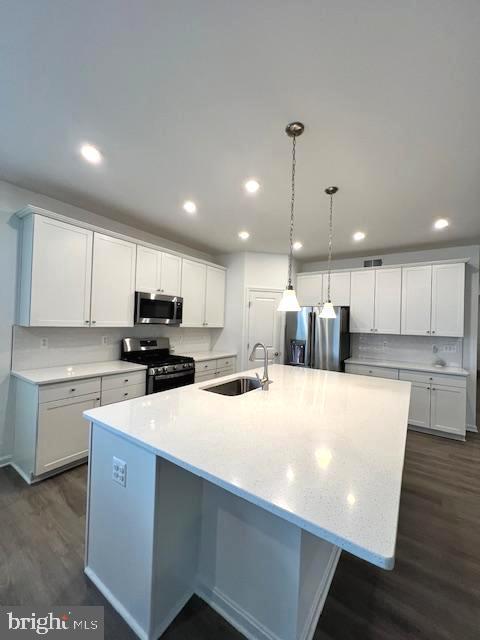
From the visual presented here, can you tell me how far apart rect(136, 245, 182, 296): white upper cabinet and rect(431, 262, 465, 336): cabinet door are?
11.9 ft

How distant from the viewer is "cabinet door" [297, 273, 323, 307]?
4633 mm

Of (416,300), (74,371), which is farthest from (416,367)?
(74,371)

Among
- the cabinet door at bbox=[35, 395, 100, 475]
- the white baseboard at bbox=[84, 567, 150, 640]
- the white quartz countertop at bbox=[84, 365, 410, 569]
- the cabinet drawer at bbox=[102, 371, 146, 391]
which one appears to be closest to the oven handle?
the cabinet drawer at bbox=[102, 371, 146, 391]

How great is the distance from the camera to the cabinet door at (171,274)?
3.58 metres

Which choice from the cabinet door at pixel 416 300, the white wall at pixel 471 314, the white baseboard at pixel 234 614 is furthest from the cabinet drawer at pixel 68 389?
the white wall at pixel 471 314

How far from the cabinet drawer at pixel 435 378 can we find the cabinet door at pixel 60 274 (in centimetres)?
413

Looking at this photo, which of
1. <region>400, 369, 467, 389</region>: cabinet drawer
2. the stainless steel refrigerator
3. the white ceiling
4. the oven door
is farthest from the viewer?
the stainless steel refrigerator

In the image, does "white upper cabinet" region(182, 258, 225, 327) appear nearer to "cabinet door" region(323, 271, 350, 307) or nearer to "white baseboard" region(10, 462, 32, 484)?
"cabinet door" region(323, 271, 350, 307)

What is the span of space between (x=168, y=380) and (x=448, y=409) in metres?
3.61

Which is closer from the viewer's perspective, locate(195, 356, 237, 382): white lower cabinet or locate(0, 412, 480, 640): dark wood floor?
locate(0, 412, 480, 640): dark wood floor

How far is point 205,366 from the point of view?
155 inches

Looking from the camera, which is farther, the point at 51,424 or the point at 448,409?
the point at 448,409

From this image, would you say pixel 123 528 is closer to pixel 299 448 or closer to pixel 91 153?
pixel 299 448

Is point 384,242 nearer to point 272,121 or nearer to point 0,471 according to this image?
point 272,121
